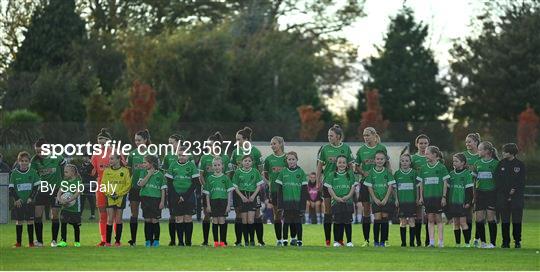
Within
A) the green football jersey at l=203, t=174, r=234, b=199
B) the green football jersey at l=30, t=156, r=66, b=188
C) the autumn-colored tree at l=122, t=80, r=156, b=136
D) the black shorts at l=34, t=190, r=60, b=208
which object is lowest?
the black shorts at l=34, t=190, r=60, b=208

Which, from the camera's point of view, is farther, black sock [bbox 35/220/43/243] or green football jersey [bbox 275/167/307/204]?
black sock [bbox 35/220/43/243]

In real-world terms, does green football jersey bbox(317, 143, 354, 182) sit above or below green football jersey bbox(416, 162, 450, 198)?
above

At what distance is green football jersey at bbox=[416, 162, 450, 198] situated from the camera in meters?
24.8

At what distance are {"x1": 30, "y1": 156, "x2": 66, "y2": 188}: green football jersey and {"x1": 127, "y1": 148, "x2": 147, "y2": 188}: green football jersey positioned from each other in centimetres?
131

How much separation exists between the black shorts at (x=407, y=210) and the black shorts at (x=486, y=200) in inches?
43.7

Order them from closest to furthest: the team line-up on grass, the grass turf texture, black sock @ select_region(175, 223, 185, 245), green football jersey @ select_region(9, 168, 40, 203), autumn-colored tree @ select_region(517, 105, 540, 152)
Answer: the grass turf texture, the team line-up on grass, black sock @ select_region(175, 223, 185, 245), green football jersey @ select_region(9, 168, 40, 203), autumn-colored tree @ select_region(517, 105, 540, 152)

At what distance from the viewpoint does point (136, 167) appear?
25.1 meters

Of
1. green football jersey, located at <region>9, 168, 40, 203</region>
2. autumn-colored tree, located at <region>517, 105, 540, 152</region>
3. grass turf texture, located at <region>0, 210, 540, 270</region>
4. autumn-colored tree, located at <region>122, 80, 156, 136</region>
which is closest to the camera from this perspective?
grass turf texture, located at <region>0, 210, 540, 270</region>

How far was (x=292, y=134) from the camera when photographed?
160 ft

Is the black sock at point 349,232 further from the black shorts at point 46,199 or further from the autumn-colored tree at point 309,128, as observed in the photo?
the autumn-colored tree at point 309,128

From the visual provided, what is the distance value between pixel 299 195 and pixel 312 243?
196 cm

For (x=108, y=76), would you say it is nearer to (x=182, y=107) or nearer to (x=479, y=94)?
(x=182, y=107)

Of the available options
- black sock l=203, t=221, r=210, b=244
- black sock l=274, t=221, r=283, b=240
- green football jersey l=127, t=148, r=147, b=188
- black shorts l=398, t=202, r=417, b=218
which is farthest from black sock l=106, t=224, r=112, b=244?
black shorts l=398, t=202, r=417, b=218

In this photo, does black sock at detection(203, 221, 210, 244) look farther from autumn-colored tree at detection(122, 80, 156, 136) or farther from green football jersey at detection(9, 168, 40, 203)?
autumn-colored tree at detection(122, 80, 156, 136)
